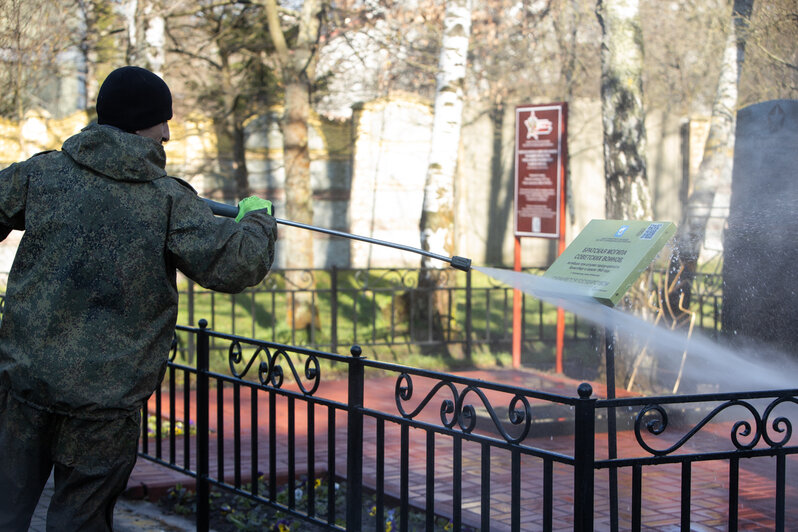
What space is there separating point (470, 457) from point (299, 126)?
605cm

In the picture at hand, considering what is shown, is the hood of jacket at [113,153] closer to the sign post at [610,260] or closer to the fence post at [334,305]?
the sign post at [610,260]

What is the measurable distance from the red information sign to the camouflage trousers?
23.1 feet

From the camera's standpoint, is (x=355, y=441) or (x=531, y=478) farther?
(x=531, y=478)

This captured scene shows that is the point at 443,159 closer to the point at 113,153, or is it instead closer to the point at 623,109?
the point at 623,109

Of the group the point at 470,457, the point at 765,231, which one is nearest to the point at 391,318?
the point at 470,457

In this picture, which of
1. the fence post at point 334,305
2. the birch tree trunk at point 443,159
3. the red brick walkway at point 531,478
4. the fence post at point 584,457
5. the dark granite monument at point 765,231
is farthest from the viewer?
the birch tree trunk at point 443,159

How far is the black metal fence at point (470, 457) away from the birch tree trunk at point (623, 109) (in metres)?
2.29

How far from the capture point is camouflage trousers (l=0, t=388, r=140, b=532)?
2801mm

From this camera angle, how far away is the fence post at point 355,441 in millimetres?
3602

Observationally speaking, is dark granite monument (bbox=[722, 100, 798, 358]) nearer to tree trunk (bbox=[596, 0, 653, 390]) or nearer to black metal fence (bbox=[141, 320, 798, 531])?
black metal fence (bbox=[141, 320, 798, 531])

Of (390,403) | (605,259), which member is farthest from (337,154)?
(605,259)

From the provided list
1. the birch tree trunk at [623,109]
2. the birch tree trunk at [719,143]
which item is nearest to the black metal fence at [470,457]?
the birch tree trunk at [623,109]

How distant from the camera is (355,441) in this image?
365 cm

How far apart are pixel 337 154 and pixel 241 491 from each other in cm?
1351
